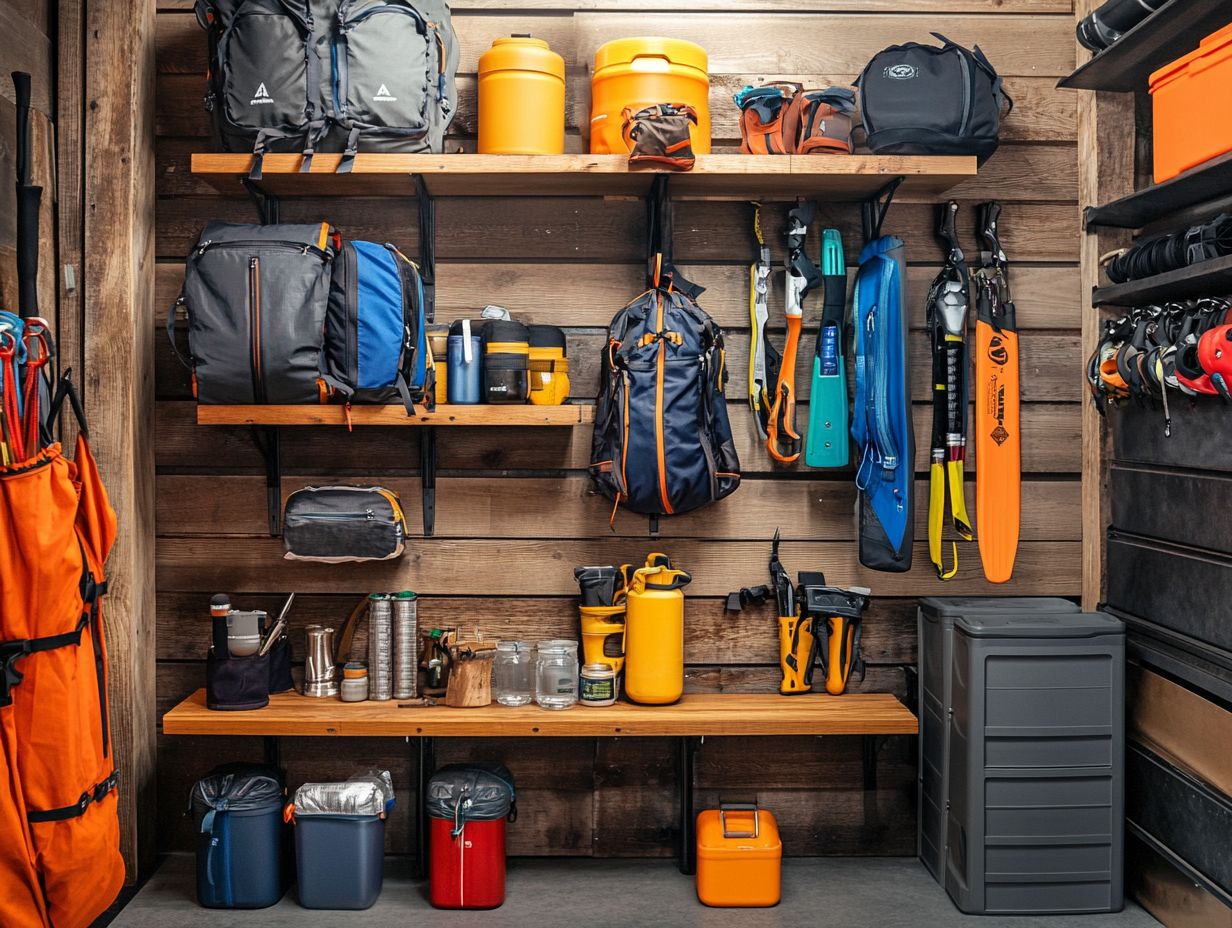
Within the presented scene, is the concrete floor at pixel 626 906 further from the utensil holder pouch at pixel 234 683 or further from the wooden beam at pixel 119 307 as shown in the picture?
the utensil holder pouch at pixel 234 683

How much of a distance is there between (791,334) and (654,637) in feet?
2.97

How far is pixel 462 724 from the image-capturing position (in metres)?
2.81

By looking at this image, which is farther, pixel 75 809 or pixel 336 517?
pixel 336 517

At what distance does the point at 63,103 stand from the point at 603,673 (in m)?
2.04

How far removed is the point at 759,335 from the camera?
3074mm

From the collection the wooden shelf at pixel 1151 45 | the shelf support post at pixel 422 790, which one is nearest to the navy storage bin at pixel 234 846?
the shelf support post at pixel 422 790

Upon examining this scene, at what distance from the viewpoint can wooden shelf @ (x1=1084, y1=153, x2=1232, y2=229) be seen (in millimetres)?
2426

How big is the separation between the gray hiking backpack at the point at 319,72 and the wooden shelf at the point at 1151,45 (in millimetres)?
1671

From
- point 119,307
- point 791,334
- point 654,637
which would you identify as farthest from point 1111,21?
point 119,307

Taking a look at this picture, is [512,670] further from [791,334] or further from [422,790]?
[791,334]

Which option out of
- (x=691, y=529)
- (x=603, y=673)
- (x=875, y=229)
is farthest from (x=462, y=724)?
(x=875, y=229)

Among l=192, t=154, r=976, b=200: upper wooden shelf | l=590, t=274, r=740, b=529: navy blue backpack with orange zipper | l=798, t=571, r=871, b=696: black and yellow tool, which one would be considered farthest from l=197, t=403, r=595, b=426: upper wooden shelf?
l=798, t=571, r=871, b=696: black and yellow tool

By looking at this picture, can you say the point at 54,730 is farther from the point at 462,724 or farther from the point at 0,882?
the point at 462,724

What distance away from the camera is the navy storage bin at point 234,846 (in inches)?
111
